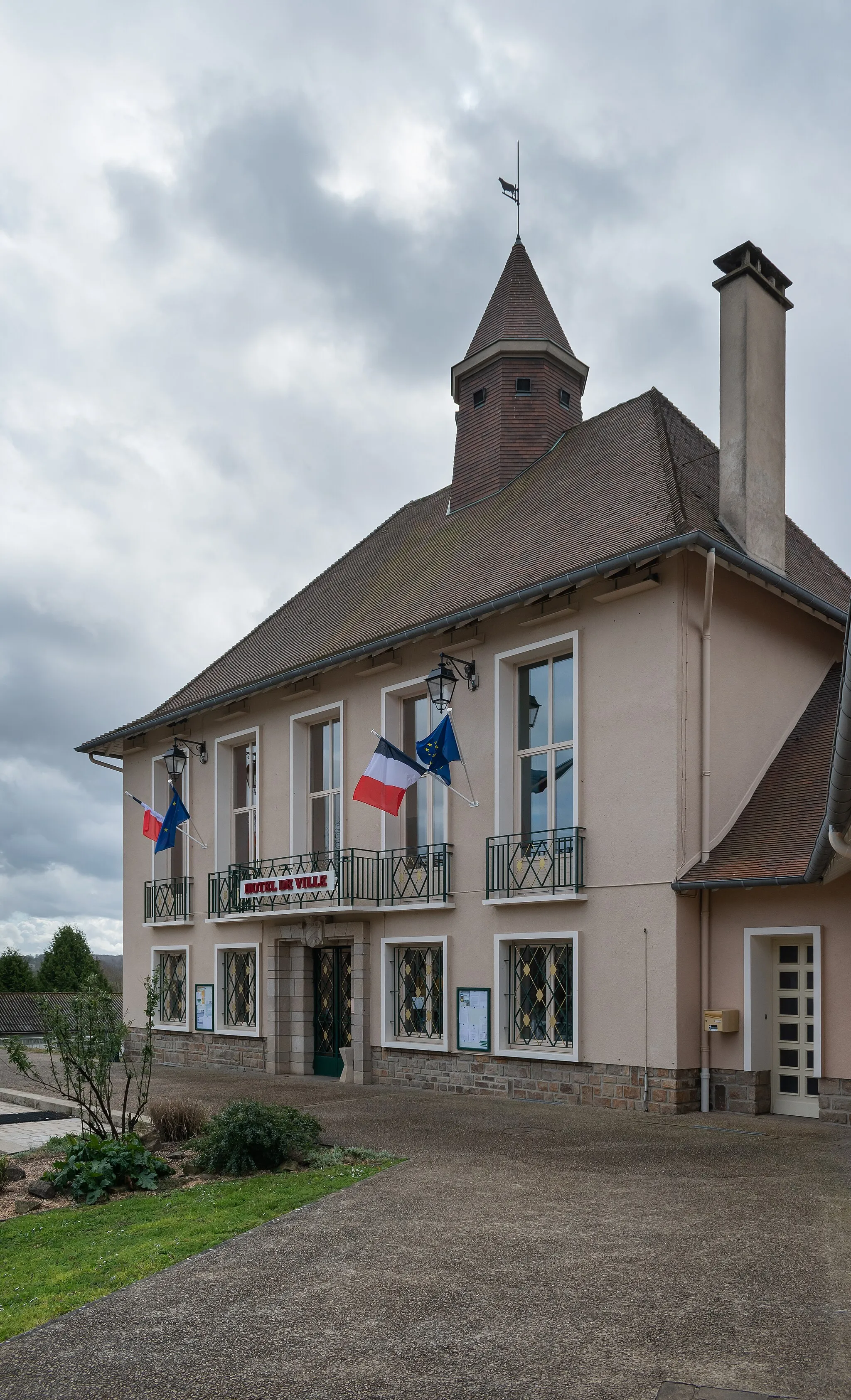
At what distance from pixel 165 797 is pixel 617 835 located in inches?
455

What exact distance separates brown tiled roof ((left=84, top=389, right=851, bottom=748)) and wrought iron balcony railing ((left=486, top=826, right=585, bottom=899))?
307 cm

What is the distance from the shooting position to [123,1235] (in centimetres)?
750

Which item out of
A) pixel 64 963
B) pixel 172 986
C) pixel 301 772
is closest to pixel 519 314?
pixel 301 772

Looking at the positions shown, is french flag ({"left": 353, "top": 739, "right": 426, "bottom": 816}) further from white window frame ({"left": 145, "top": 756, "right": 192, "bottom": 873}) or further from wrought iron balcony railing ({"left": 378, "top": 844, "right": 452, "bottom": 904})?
white window frame ({"left": 145, "top": 756, "right": 192, "bottom": 873})

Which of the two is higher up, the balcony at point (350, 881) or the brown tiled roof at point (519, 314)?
the brown tiled roof at point (519, 314)

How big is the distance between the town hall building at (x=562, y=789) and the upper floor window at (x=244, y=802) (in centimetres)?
6

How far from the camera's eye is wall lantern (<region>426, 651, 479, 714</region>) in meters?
15.1

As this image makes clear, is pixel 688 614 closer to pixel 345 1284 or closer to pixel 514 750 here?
pixel 514 750

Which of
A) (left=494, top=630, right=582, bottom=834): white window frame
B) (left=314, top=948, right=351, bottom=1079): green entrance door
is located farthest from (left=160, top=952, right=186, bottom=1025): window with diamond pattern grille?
(left=494, top=630, right=582, bottom=834): white window frame

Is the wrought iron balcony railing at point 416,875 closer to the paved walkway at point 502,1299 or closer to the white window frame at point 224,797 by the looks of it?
the white window frame at point 224,797

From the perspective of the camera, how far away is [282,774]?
Answer: 19.2 metres

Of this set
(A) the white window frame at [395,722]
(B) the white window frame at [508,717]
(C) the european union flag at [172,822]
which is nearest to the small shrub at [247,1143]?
(B) the white window frame at [508,717]

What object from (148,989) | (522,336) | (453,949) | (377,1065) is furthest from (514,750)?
(522,336)

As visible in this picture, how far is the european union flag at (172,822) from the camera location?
20.1 meters
